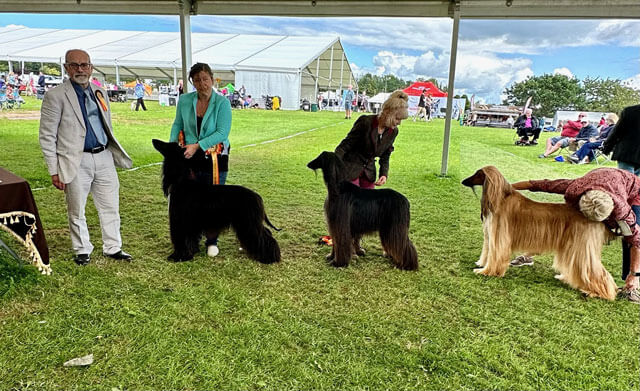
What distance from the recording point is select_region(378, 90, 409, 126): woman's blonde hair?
11.0 ft

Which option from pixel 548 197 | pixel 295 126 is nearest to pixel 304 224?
pixel 548 197

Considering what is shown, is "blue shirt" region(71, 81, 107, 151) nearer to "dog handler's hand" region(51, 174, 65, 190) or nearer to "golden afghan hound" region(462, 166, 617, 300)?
"dog handler's hand" region(51, 174, 65, 190)

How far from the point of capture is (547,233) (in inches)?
119

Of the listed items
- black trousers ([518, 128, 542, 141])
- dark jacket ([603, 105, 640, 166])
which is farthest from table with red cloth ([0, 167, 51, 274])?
black trousers ([518, 128, 542, 141])

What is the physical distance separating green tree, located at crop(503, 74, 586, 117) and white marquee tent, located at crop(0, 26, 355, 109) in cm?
967

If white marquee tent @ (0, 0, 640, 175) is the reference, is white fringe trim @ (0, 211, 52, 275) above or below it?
below

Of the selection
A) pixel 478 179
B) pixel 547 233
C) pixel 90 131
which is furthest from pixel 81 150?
pixel 547 233

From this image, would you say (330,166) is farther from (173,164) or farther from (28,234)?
(28,234)

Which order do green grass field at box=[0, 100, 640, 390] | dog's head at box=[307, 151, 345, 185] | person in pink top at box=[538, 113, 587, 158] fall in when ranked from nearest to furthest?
1. green grass field at box=[0, 100, 640, 390]
2. dog's head at box=[307, 151, 345, 185]
3. person in pink top at box=[538, 113, 587, 158]

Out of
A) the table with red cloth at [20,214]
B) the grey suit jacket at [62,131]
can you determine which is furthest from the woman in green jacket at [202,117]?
the table with red cloth at [20,214]

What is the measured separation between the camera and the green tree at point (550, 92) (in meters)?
6.38

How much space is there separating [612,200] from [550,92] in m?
4.83

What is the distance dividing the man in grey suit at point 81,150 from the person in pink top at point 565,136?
8865 mm

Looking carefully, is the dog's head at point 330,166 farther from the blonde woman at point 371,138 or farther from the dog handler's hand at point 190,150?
the dog handler's hand at point 190,150
